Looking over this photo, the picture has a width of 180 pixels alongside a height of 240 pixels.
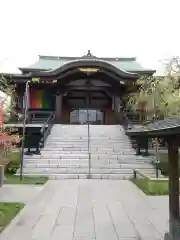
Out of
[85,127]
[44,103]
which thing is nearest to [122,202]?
[85,127]

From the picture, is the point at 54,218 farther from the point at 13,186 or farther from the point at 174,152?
the point at 13,186

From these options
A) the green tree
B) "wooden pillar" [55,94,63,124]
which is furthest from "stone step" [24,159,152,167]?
"wooden pillar" [55,94,63,124]

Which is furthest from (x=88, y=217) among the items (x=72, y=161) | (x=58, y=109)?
(x=58, y=109)

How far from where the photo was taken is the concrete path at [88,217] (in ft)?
21.4

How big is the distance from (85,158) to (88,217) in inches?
414

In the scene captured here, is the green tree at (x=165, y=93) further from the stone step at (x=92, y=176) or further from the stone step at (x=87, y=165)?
the stone step at (x=92, y=176)

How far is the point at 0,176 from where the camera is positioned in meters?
13.2

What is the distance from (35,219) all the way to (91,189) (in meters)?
5.09

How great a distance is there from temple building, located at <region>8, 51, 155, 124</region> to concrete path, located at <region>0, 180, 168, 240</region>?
614 inches

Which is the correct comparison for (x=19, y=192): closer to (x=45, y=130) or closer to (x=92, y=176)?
(x=92, y=176)

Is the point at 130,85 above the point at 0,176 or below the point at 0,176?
above

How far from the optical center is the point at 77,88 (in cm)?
3006

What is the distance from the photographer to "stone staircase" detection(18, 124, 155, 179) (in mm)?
16594

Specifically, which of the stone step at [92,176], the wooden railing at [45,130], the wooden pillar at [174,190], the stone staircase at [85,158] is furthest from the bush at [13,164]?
the wooden pillar at [174,190]
